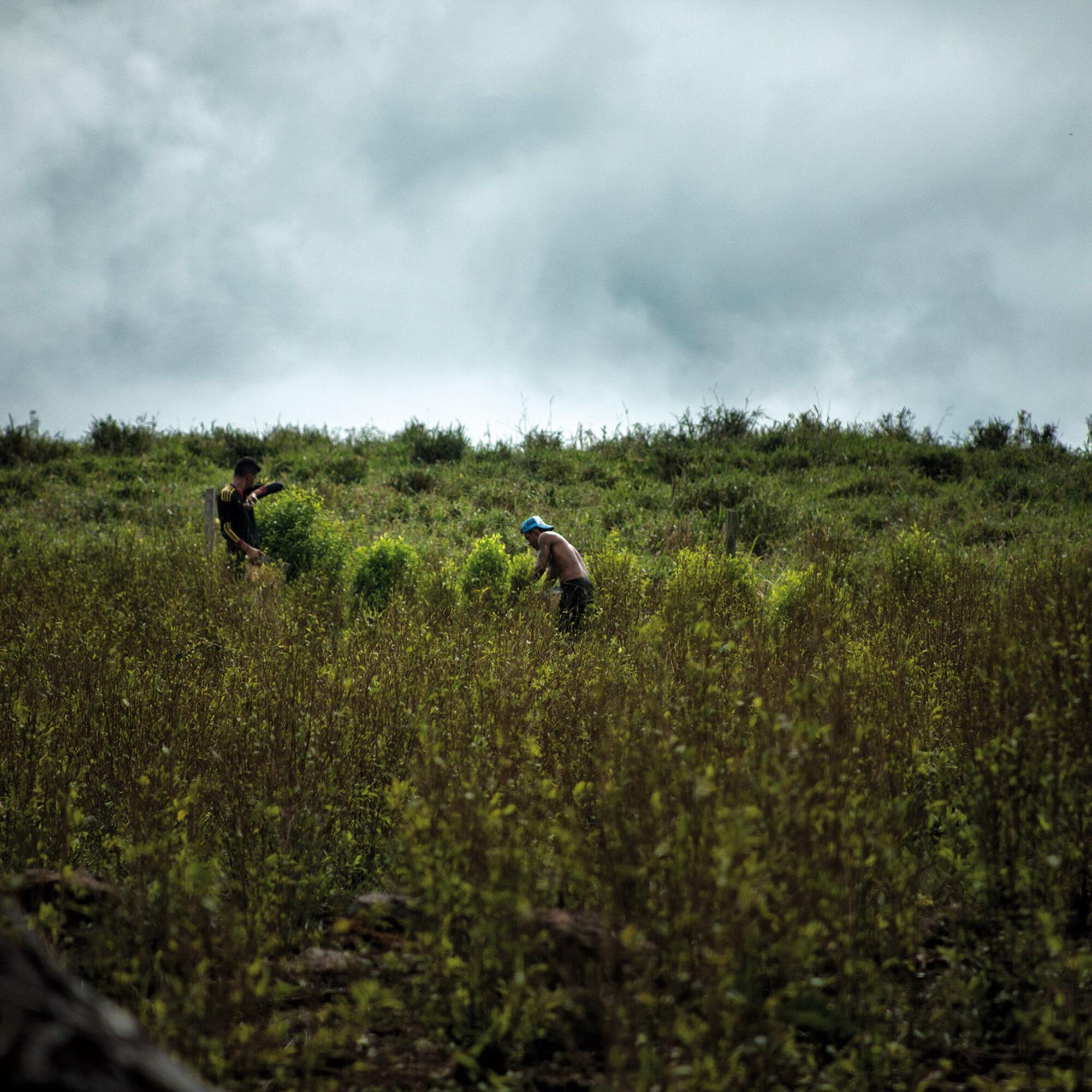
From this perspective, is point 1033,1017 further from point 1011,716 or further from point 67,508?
point 67,508

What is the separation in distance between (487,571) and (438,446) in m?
12.4

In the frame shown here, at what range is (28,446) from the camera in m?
22.2

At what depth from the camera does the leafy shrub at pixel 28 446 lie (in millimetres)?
21875

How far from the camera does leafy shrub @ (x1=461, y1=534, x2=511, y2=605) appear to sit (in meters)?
10.1

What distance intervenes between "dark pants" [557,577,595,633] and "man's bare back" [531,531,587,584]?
0.24 ft

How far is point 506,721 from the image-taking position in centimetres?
434

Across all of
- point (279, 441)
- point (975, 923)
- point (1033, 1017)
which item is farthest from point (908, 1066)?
point (279, 441)

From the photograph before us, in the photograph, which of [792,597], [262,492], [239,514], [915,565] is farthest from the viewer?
[262,492]

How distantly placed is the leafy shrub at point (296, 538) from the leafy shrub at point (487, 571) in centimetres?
195

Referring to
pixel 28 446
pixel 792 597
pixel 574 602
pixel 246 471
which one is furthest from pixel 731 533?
pixel 28 446

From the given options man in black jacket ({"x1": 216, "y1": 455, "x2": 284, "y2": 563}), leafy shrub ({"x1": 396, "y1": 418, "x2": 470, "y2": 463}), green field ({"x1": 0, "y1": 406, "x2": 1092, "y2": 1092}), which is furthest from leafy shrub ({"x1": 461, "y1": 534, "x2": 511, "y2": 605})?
leafy shrub ({"x1": 396, "y1": 418, "x2": 470, "y2": 463})

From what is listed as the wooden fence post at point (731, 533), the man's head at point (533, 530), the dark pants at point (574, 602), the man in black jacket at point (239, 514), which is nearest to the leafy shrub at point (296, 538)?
the man in black jacket at point (239, 514)

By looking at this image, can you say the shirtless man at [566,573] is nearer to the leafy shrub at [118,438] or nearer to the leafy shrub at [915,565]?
the leafy shrub at [915,565]

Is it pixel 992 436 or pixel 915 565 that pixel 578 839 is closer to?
pixel 915 565
